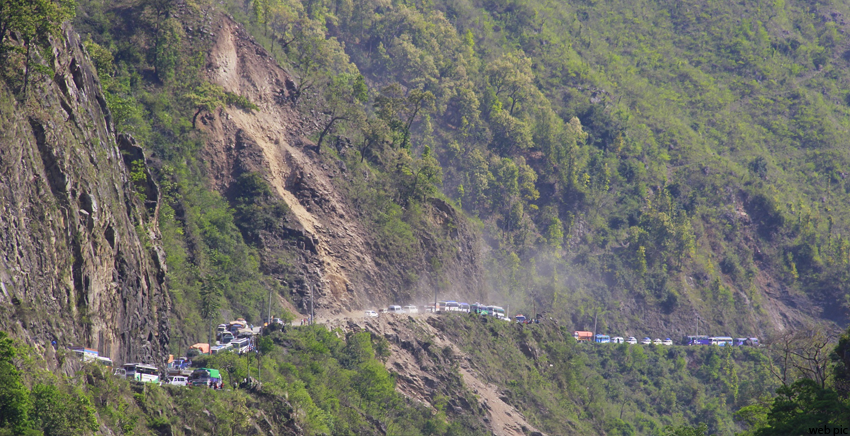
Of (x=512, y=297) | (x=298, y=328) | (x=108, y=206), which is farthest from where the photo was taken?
(x=512, y=297)

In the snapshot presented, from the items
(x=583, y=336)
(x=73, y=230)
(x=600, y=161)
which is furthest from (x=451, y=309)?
(x=600, y=161)

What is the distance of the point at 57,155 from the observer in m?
62.9

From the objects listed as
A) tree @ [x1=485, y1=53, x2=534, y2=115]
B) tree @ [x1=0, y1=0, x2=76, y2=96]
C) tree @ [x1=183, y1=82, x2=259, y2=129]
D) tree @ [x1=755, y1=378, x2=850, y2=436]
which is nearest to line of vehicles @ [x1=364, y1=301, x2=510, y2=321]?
tree @ [x1=183, y1=82, x2=259, y2=129]

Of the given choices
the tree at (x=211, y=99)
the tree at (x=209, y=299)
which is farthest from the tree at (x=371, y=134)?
the tree at (x=209, y=299)

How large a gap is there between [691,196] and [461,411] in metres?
81.8

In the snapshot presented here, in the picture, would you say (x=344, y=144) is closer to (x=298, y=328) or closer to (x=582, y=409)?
(x=298, y=328)

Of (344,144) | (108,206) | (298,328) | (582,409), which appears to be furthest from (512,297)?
(108,206)

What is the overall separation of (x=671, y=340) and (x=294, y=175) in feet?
225

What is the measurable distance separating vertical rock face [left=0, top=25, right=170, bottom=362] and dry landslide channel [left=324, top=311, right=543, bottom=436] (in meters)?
24.5

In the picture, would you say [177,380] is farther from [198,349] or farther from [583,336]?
[583,336]

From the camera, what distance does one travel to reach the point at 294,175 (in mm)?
105875

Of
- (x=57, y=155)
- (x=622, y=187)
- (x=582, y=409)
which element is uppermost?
(x=57, y=155)

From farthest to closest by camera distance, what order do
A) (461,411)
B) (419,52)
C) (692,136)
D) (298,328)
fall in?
(692,136) → (419,52) → (461,411) → (298,328)

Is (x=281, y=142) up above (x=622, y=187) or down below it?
above
